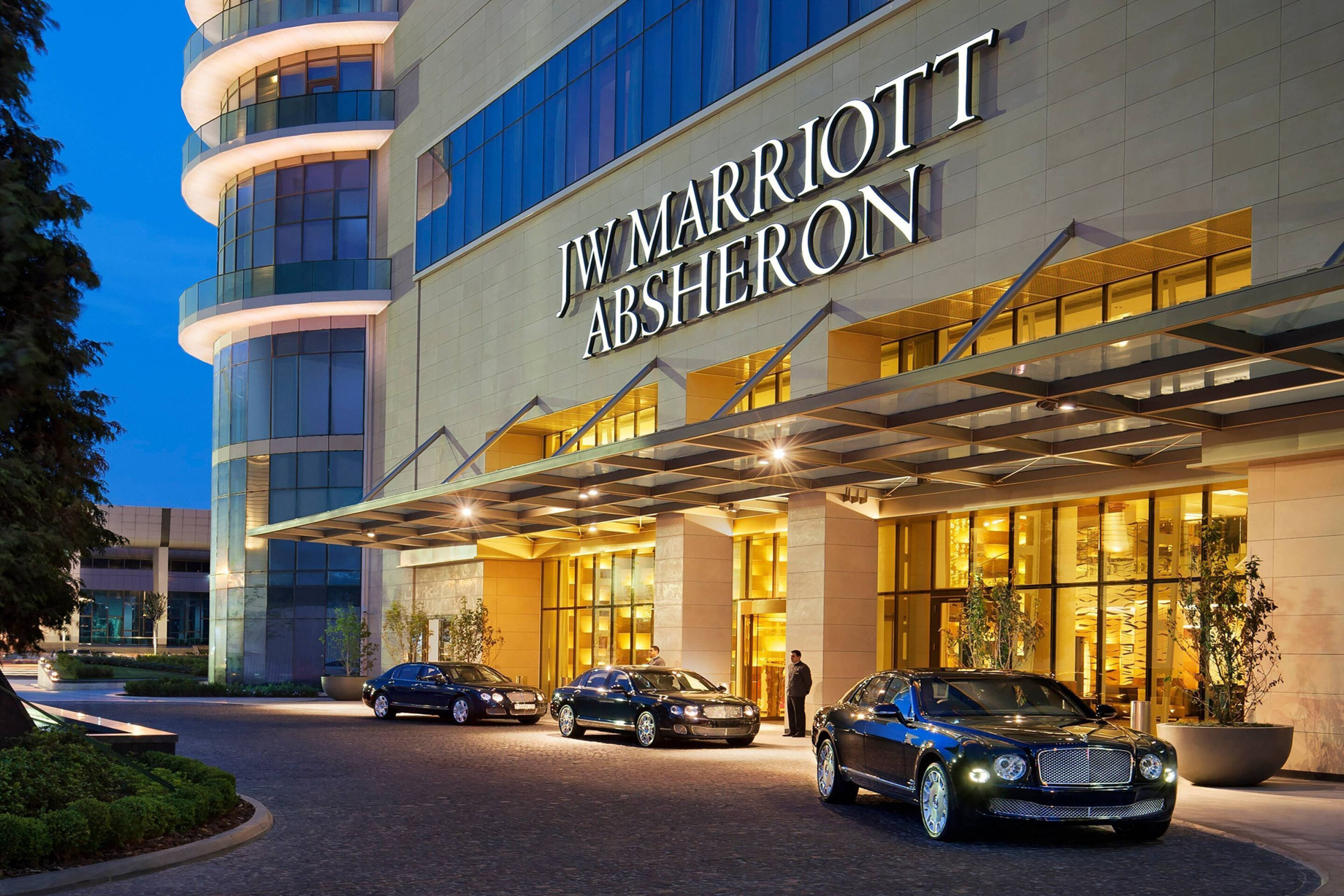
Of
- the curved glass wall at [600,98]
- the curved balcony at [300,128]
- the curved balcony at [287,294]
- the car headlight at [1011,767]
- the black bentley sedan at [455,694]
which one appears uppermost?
the curved balcony at [300,128]

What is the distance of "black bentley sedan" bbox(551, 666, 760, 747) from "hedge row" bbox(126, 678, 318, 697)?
24.8 meters

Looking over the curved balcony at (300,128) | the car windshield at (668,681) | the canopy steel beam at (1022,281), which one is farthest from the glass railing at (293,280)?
the canopy steel beam at (1022,281)

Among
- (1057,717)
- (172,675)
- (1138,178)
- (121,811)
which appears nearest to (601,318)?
(1138,178)

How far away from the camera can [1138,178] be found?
21.6 meters

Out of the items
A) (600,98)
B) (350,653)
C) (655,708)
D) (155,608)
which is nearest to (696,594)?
(655,708)

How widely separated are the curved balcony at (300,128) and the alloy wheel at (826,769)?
41092mm

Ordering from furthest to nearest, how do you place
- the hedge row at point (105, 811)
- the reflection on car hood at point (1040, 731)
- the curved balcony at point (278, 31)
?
the curved balcony at point (278, 31) → the reflection on car hood at point (1040, 731) → the hedge row at point (105, 811)

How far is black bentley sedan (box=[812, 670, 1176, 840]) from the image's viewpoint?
1306 cm

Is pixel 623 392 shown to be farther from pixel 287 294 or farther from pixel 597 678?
pixel 287 294

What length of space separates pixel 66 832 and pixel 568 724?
17622 mm

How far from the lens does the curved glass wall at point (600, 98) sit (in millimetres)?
30891

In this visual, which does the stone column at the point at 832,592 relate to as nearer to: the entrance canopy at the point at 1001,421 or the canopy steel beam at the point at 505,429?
the entrance canopy at the point at 1001,421


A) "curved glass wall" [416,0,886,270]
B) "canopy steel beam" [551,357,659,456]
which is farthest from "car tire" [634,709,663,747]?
"curved glass wall" [416,0,886,270]

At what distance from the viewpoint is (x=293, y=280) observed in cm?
5378
